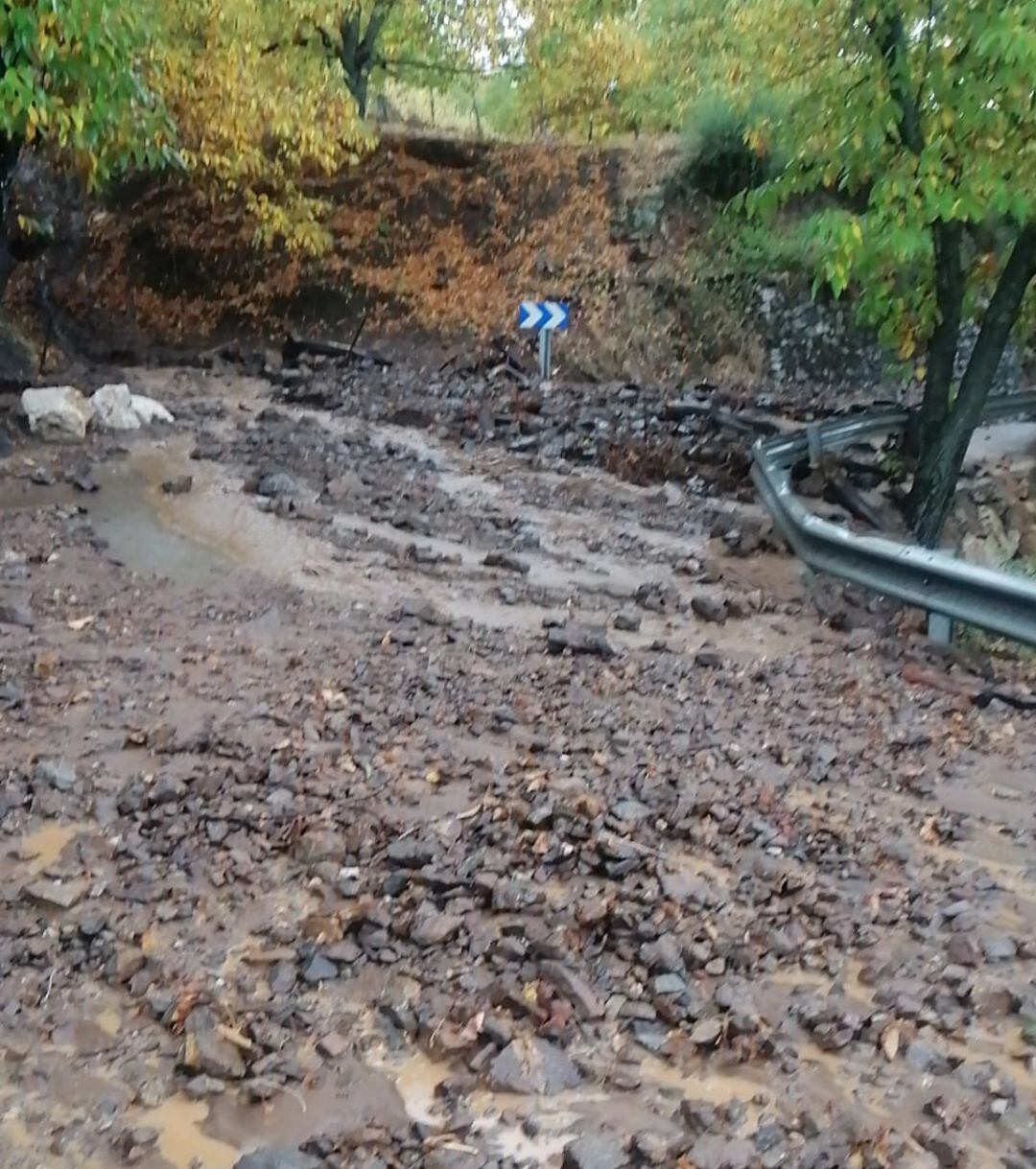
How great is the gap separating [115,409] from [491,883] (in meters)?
9.21

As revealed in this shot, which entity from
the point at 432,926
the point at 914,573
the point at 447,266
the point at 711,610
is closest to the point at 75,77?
the point at 711,610

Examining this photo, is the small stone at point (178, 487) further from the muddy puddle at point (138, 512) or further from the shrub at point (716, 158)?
the shrub at point (716, 158)

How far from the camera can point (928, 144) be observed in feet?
30.6

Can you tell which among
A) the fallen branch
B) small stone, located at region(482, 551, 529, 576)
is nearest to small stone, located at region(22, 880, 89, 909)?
small stone, located at region(482, 551, 529, 576)

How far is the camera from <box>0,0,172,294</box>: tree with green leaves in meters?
8.24

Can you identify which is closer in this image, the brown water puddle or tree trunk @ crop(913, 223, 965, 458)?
the brown water puddle

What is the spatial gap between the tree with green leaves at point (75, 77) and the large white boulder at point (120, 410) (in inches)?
86.2

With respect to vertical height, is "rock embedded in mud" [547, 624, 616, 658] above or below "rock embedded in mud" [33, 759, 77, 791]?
above

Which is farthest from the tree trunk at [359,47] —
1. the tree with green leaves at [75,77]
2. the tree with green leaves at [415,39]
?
the tree with green leaves at [75,77]

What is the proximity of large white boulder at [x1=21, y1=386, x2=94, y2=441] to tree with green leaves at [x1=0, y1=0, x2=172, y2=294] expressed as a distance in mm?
2208

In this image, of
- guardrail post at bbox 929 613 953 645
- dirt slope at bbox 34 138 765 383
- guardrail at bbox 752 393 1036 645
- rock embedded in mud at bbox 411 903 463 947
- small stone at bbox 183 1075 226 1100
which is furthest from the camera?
dirt slope at bbox 34 138 765 383

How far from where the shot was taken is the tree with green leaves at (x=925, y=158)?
903 centimetres

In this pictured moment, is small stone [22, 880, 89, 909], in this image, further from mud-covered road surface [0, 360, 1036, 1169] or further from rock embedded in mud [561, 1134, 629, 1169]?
rock embedded in mud [561, 1134, 629, 1169]

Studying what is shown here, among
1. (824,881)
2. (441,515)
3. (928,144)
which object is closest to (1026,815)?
(824,881)
